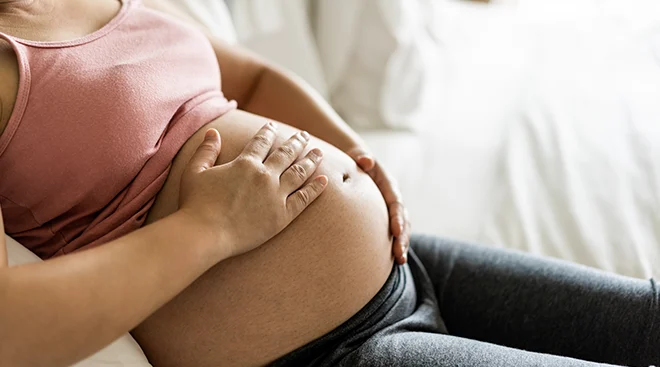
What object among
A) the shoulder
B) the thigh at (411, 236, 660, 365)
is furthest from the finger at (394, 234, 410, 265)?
the shoulder

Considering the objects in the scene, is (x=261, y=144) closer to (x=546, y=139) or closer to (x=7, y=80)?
(x=7, y=80)

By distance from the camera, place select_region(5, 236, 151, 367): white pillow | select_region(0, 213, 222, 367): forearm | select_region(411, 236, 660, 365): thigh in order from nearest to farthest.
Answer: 1. select_region(0, 213, 222, 367): forearm
2. select_region(5, 236, 151, 367): white pillow
3. select_region(411, 236, 660, 365): thigh

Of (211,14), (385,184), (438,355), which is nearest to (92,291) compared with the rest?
(438,355)

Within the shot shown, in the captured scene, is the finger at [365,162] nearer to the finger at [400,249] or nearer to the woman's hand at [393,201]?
the woman's hand at [393,201]

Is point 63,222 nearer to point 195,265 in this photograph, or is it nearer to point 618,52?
point 195,265

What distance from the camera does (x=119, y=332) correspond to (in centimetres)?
65

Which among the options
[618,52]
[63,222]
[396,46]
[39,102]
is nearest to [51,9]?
[39,102]

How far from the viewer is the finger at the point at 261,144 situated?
31.6 inches

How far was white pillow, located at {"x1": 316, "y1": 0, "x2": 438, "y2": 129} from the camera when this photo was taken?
1.44m

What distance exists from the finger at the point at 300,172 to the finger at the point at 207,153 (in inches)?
3.3

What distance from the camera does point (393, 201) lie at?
96 cm

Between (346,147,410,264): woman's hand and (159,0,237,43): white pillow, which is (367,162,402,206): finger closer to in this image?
(346,147,410,264): woman's hand

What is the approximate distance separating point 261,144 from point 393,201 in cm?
23

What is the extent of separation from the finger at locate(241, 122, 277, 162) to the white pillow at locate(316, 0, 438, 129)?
1.96ft
